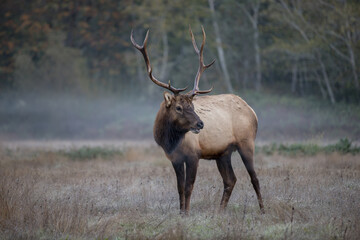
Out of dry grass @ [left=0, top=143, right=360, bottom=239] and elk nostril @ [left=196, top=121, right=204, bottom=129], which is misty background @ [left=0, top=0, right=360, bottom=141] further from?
elk nostril @ [left=196, top=121, right=204, bottom=129]

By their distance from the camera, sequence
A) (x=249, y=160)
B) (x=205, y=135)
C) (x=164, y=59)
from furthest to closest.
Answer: (x=164, y=59)
(x=249, y=160)
(x=205, y=135)

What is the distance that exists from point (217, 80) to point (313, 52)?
349 inches

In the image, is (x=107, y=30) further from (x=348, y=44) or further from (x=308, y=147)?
(x=308, y=147)

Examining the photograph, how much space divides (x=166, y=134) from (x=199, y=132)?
532 millimetres

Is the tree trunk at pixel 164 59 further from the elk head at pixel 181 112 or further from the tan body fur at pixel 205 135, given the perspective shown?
the elk head at pixel 181 112

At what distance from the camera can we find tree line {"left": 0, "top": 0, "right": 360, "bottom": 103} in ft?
82.6

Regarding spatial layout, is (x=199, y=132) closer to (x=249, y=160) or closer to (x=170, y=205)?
(x=249, y=160)

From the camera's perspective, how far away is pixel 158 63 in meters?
35.3

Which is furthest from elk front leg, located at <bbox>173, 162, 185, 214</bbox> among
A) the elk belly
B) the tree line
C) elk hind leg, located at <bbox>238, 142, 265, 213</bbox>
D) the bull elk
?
the tree line

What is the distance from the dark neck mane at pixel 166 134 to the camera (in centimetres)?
745

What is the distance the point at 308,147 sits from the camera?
14.4 m

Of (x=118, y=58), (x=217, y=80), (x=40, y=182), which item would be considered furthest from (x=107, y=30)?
(x=40, y=182)

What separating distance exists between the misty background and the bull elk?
14235mm

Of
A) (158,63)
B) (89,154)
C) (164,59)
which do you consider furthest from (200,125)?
(158,63)
